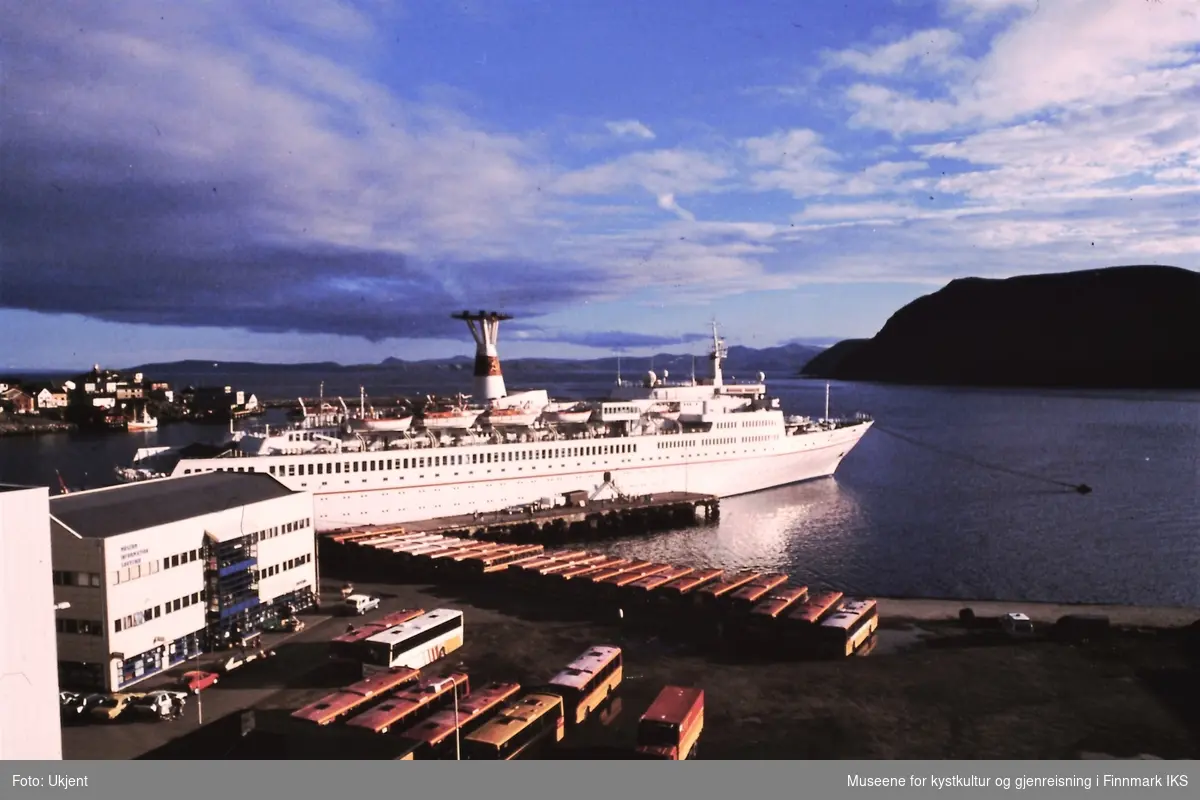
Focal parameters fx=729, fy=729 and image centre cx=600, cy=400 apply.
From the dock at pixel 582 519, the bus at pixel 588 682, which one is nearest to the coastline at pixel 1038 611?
the bus at pixel 588 682

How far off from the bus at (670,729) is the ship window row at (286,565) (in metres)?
12.4

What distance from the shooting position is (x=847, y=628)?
19.2 metres

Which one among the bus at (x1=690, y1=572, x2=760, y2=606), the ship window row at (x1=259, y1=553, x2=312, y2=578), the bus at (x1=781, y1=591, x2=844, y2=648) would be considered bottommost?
the bus at (x1=781, y1=591, x2=844, y2=648)

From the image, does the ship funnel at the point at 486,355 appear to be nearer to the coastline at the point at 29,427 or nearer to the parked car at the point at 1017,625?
the parked car at the point at 1017,625

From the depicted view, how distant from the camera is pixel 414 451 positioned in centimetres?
3572

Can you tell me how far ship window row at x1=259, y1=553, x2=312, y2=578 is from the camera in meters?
20.7

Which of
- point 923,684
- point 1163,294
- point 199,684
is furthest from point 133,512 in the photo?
point 1163,294

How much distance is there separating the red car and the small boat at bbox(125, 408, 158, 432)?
97.4 metres

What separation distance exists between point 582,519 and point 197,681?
2514cm

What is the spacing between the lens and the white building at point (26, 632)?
29.1 feet

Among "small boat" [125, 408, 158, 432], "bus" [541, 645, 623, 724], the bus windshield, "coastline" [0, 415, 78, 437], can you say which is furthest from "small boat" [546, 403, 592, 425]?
"coastline" [0, 415, 78, 437]

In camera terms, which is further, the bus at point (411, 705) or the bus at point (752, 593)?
the bus at point (752, 593)

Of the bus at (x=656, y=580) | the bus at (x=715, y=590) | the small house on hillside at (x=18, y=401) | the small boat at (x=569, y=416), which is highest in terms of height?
the small house on hillside at (x=18, y=401)

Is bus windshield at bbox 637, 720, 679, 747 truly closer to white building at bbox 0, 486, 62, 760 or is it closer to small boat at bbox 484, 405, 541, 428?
white building at bbox 0, 486, 62, 760
